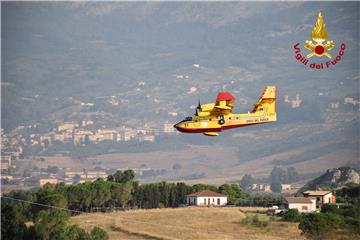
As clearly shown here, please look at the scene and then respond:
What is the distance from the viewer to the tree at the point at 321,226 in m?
111

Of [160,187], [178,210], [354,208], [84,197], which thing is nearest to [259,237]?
[354,208]

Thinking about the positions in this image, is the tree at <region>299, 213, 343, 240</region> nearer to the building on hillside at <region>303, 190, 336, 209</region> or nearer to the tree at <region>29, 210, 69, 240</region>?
the tree at <region>29, 210, 69, 240</region>

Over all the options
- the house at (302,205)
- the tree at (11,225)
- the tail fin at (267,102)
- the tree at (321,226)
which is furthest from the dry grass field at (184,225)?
the tail fin at (267,102)

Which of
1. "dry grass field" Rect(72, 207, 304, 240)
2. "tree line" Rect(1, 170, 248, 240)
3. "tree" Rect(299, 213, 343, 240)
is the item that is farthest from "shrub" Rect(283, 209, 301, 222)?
"tree line" Rect(1, 170, 248, 240)

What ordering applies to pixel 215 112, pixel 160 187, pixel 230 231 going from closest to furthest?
1. pixel 215 112
2. pixel 230 231
3. pixel 160 187

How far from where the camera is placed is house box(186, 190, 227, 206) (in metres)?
168

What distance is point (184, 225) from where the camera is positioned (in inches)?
5394

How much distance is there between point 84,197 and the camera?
525 ft

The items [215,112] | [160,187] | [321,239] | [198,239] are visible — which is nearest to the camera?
[215,112]

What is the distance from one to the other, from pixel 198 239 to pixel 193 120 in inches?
1881

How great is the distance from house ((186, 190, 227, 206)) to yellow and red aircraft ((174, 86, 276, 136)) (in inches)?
3636

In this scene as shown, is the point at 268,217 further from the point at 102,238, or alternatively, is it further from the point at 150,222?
the point at 102,238

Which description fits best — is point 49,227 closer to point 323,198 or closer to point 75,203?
point 75,203

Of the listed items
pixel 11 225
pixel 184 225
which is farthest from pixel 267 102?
pixel 184 225
